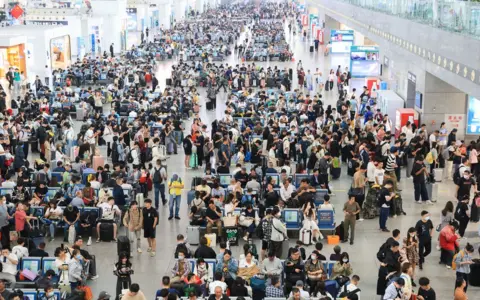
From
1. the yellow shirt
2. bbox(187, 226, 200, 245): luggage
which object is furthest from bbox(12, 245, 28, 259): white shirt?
the yellow shirt

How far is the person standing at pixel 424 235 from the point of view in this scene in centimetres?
1384

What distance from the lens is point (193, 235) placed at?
15.4 meters

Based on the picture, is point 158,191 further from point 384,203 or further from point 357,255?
point 384,203

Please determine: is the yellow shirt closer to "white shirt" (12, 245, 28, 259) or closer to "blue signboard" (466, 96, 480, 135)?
"white shirt" (12, 245, 28, 259)

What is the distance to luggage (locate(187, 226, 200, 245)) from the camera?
15.4 metres

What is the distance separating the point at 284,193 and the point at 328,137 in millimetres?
5439

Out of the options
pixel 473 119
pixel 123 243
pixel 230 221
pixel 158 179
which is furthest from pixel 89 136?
pixel 473 119

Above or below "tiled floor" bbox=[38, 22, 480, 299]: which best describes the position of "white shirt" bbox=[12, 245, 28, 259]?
above

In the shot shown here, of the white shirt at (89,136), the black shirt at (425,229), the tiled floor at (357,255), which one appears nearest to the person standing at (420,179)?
the tiled floor at (357,255)

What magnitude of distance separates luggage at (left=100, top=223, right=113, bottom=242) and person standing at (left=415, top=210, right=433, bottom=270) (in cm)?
623

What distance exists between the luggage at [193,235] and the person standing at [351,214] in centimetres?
305

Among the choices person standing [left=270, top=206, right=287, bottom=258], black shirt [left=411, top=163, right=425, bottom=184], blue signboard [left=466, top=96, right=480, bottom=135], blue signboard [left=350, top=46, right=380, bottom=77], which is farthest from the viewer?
blue signboard [left=350, top=46, right=380, bottom=77]

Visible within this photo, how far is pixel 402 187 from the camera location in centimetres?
2022

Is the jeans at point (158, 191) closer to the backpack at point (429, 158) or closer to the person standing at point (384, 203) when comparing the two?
the person standing at point (384, 203)
